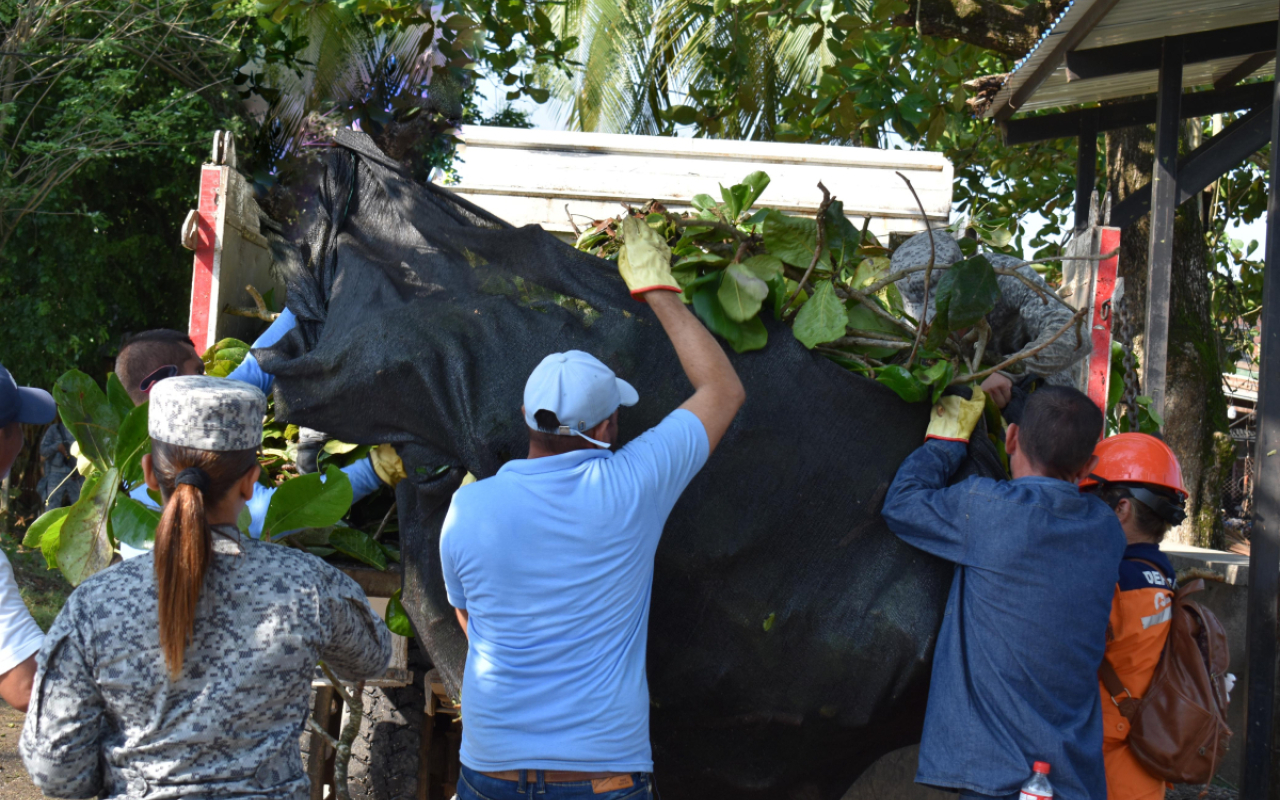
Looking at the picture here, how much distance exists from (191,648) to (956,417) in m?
1.65

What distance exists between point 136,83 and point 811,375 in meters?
9.06

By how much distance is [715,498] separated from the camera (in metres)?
2.23

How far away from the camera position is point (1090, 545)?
6.79 feet

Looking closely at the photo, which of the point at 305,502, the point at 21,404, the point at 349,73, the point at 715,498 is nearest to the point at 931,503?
the point at 715,498

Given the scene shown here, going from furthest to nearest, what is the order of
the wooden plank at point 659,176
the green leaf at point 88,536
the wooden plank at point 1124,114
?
the wooden plank at point 1124,114 < the wooden plank at point 659,176 < the green leaf at point 88,536

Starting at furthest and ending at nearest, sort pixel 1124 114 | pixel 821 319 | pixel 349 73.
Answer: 1. pixel 1124 114
2. pixel 349 73
3. pixel 821 319

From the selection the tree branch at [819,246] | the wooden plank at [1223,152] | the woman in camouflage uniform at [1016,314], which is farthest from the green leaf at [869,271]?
the wooden plank at [1223,152]

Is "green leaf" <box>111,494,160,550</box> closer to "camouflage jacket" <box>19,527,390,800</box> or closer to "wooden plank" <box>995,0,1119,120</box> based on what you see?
"camouflage jacket" <box>19,527,390,800</box>

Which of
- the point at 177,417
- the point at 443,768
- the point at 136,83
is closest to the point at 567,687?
the point at 177,417

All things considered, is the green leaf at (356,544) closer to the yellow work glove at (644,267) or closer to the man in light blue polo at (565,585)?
the man in light blue polo at (565,585)

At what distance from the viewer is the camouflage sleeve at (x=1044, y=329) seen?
261cm

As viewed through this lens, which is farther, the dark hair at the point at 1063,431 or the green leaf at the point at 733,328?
the green leaf at the point at 733,328

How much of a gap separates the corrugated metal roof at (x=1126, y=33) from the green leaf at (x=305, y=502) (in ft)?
12.4

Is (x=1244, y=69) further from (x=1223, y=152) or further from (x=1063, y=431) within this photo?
(x=1063, y=431)
